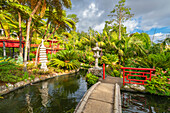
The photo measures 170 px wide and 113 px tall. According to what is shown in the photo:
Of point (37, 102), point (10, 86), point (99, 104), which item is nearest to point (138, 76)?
point (99, 104)

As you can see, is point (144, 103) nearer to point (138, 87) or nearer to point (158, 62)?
point (138, 87)

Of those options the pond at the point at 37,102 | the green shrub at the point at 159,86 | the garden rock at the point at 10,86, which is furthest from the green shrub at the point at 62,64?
the green shrub at the point at 159,86

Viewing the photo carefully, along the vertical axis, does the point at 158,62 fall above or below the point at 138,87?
above

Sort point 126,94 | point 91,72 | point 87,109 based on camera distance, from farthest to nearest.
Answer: point 91,72 < point 126,94 < point 87,109

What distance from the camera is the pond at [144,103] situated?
4.20 m

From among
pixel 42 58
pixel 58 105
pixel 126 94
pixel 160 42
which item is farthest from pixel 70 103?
pixel 160 42

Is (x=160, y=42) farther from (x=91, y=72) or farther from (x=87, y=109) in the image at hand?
(x=87, y=109)

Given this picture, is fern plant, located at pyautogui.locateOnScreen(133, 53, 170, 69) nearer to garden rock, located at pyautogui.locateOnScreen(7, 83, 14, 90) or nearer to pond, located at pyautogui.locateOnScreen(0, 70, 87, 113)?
pond, located at pyautogui.locateOnScreen(0, 70, 87, 113)

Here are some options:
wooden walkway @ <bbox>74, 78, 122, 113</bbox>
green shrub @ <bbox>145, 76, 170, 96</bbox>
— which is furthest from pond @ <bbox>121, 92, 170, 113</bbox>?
wooden walkway @ <bbox>74, 78, 122, 113</bbox>

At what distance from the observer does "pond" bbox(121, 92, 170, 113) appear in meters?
4.20

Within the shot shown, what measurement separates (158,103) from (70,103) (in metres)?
4.55

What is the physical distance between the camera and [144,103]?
473cm

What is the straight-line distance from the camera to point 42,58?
10.3 meters

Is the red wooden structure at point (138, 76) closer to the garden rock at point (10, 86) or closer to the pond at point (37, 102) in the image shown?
the pond at point (37, 102)
